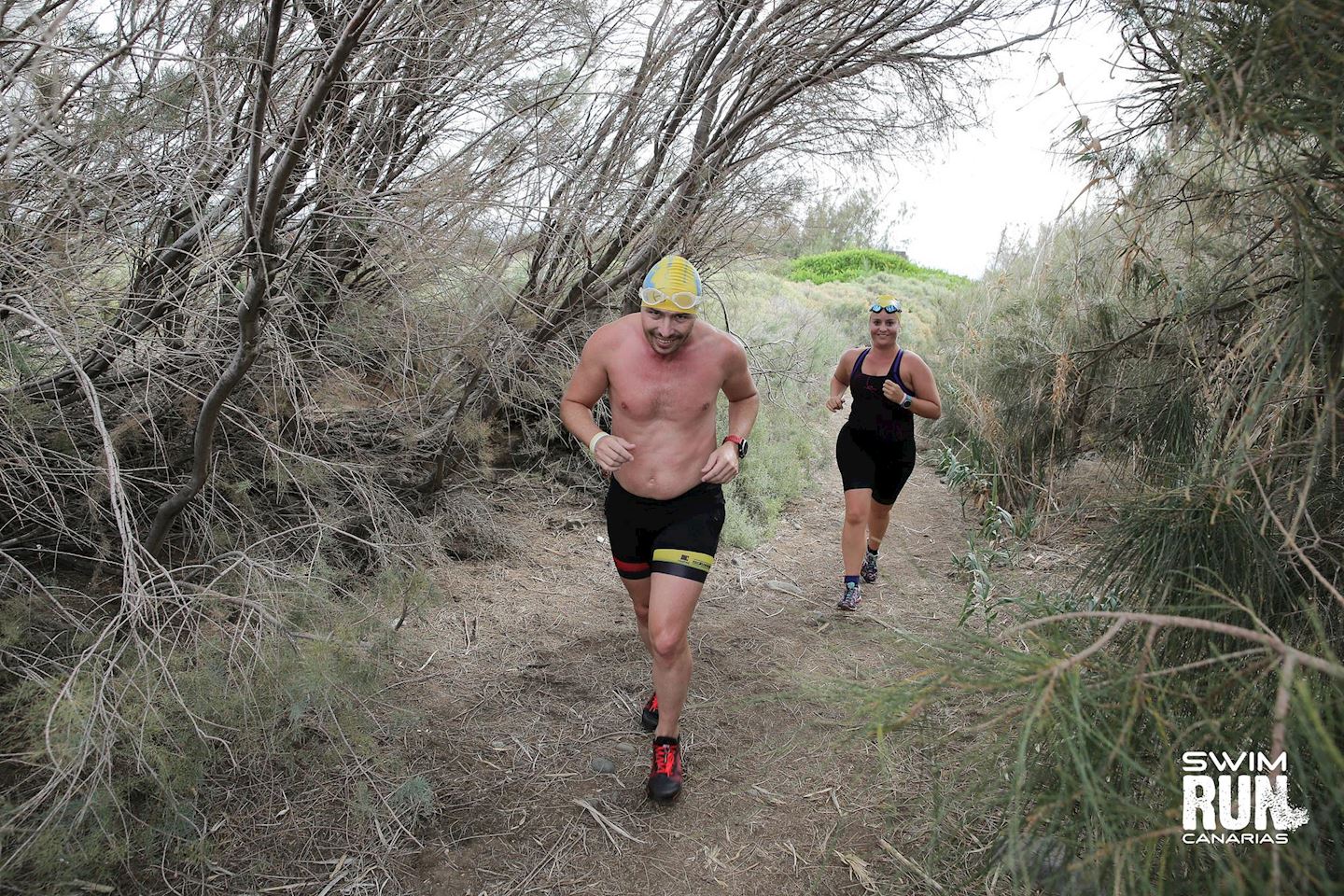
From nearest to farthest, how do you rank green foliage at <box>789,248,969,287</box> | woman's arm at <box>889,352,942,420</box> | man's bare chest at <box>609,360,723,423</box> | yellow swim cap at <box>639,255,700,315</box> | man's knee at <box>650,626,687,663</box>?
man's knee at <box>650,626,687,663</box> < yellow swim cap at <box>639,255,700,315</box> < man's bare chest at <box>609,360,723,423</box> < woman's arm at <box>889,352,942,420</box> < green foliage at <box>789,248,969,287</box>

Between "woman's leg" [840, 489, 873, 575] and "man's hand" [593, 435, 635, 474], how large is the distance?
2.32 metres

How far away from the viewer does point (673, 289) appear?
3.34 metres

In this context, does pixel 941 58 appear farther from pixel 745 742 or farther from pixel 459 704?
pixel 459 704

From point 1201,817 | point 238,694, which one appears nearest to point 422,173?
point 238,694

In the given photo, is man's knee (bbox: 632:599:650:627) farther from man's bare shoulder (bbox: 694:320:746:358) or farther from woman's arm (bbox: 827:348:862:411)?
woman's arm (bbox: 827:348:862:411)

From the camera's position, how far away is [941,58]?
5785 mm

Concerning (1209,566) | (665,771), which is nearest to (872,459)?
(665,771)

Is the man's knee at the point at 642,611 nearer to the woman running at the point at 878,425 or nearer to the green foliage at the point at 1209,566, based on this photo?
the green foliage at the point at 1209,566

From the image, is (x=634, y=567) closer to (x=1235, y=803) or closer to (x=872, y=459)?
(x=872, y=459)

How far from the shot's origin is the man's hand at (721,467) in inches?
131

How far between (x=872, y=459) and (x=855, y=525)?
46cm

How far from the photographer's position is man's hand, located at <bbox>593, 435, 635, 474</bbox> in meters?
3.28

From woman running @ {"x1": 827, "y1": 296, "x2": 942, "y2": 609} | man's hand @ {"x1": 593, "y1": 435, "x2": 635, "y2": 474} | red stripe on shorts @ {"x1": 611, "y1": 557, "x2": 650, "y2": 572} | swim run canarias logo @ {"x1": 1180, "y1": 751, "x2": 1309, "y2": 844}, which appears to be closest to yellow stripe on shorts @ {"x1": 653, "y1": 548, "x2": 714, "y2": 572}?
red stripe on shorts @ {"x1": 611, "y1": 557, "x2": 650, "y2": 572}

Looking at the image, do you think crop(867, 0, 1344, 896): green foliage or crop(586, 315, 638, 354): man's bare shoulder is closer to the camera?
crop(867, 0, 1344, 896): green foliage
